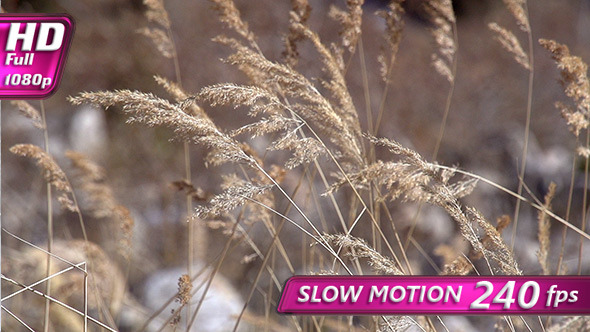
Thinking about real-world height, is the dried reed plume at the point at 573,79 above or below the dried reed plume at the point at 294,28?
below

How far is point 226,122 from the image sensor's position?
4109mm

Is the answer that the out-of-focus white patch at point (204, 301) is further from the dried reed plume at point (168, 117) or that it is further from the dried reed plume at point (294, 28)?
the dried reed plume at point (168, 117)

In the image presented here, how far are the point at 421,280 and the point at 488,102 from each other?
353cm

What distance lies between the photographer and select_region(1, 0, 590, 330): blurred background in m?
3.48

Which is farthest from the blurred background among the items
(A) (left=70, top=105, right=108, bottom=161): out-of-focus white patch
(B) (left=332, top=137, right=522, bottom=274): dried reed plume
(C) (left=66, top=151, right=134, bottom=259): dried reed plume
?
(B) (left=332, top=137, right=522, bottom=274): dried reed plume

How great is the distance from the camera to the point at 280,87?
4.85 feet

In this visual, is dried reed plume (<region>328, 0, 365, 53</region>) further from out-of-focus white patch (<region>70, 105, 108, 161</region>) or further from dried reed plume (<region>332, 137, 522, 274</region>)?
out-of-focus white patch (<region>70, 105, 108, 161</region>)

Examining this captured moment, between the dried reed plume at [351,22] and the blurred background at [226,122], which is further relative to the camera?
the blurred background at [226,122]

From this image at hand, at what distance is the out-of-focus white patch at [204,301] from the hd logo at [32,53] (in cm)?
129

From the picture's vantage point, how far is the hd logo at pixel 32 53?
1.32 meters

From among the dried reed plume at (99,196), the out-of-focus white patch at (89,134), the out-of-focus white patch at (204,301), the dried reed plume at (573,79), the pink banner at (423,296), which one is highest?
the out-of-focus white patch at (89,134)

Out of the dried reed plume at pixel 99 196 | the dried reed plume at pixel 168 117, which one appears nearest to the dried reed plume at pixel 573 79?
the dried reed plume at pixel 168 117

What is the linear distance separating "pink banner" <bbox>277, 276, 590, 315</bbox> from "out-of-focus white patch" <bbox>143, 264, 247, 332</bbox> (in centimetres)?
122

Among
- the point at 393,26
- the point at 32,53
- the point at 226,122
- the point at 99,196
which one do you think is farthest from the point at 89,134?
the point at 393,26
